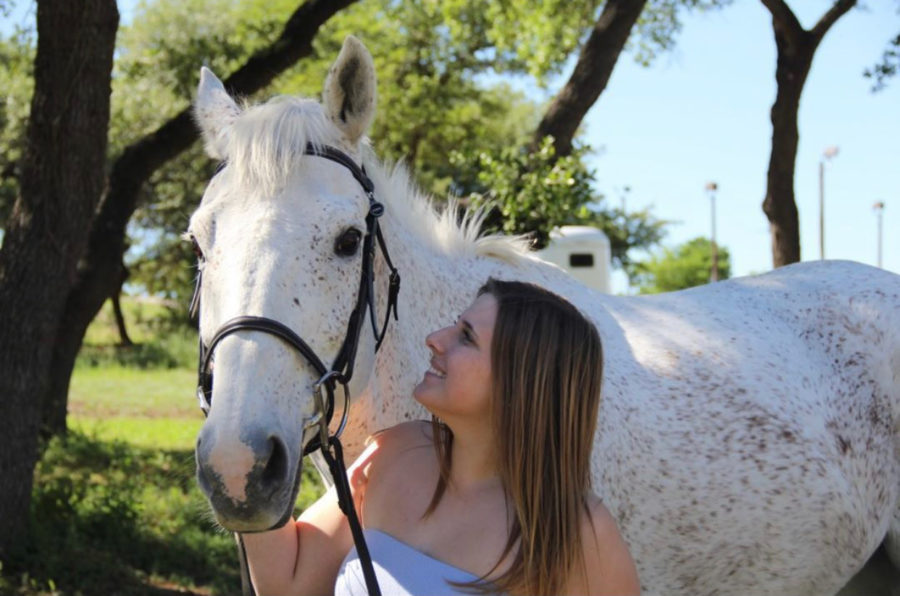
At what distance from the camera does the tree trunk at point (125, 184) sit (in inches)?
315

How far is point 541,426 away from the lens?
78.8 inches

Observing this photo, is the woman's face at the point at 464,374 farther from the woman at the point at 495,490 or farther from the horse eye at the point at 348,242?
the horse eye at the point at 348,242

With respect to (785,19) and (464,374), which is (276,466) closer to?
(464,374)

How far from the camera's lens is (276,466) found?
1957mm

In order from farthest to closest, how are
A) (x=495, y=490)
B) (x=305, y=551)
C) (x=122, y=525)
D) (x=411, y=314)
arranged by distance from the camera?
(x=122, y=525) < (x=411, y=314) < (x=305, y=551) < (x=495, y=490)

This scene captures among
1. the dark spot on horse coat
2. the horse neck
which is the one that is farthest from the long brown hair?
the dark spot on horse coat

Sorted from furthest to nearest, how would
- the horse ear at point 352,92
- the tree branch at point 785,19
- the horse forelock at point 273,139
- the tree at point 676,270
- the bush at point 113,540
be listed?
the tree at point 676,270 → the tree branch at point 785,19 → the bush at point 113,540 → the horse ear at point 352,92 → the horse forelock at point 273,139

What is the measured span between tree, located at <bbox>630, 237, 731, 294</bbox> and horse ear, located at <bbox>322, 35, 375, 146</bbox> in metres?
31.7

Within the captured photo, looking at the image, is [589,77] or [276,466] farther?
[589,77]

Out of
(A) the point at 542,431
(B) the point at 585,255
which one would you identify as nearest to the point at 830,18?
(A) the point at 542,431

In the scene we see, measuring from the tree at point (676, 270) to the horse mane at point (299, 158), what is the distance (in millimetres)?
31234

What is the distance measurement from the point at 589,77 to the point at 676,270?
2848 centimetres

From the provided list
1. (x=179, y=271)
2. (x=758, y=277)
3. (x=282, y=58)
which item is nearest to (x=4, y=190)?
(x=179, y=271)

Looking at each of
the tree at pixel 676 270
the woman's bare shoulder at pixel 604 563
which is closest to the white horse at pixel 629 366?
the woman's bare shoulder at pixel 604 563
